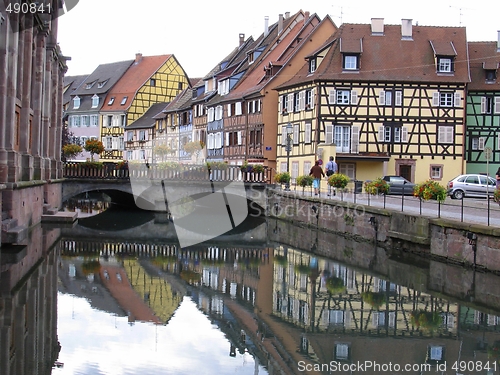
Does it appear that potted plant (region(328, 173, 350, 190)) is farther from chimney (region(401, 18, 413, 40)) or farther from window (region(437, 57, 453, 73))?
chimney (region(401, 18, 413, 40))

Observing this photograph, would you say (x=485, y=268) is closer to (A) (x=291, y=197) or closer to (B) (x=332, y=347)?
(B) (x=332, y=347)

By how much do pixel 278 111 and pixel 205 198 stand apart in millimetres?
9137

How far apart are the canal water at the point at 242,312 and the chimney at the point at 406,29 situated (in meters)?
27.4

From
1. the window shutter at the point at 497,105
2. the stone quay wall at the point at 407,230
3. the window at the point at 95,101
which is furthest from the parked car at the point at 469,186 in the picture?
the window at the point at 95,101

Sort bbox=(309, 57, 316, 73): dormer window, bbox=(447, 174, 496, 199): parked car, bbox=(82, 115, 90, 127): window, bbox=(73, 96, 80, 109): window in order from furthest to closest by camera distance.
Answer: bbox=(73, 96, 80, 109): window
bbox=(82, 115, 90, 127): window
bbox=(309, 57, 316, 73): dormer window
bbox=(447, 174, 496, 199): parked car

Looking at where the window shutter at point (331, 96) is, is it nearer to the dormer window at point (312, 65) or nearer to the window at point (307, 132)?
the window at point (307, 132)

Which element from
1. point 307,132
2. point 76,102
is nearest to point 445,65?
point 307,132

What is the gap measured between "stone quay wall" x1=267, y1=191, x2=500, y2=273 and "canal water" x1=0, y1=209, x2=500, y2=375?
434 millimetres

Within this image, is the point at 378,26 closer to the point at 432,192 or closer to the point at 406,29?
the point at 406,29

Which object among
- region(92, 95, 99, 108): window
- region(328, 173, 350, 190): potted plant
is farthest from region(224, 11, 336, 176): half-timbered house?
region(92, 95, 99, 108): window

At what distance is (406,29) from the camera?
5144 centimetres

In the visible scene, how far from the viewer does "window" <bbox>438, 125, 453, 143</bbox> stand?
4991 centimetres

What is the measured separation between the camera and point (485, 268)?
66.2 feet

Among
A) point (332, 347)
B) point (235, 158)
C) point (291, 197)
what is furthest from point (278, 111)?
point (332, 347)
